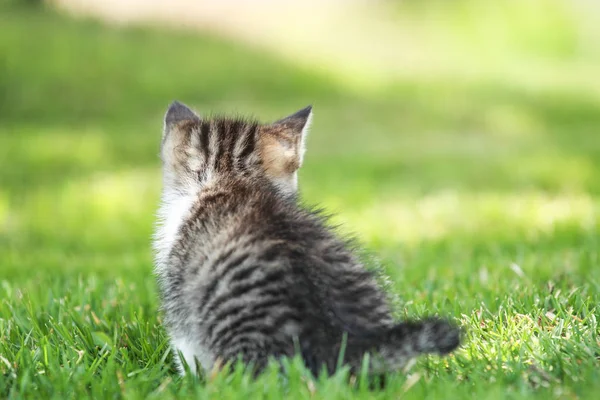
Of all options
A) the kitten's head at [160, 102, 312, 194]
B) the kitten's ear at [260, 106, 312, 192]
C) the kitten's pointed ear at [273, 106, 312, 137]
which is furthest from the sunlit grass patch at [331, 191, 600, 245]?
the kitten's head at [160, 102, 312, 194]

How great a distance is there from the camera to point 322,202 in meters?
10.1

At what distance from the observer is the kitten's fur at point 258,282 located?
304 cm

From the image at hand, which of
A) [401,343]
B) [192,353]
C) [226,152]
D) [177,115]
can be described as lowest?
[192,353]

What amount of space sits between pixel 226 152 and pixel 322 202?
6.38 meters

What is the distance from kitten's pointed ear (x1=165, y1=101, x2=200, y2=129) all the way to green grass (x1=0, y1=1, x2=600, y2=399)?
1157 millimetres

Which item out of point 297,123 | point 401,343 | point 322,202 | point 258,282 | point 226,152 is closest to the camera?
point 401,343

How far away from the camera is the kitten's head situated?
148 inches

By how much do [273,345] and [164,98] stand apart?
15.2 meters

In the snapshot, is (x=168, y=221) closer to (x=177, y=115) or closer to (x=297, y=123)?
(x=177, y=115)

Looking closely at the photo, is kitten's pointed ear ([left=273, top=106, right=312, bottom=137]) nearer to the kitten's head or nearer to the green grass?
the kitten's head

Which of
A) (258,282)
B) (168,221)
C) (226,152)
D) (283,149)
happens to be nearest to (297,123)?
(283,149)

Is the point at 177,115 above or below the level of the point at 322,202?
above

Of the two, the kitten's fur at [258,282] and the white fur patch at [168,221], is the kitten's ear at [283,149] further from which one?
the white fur patch at [168,221]

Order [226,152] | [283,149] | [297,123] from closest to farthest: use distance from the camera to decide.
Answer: [226,152], [283,149], [297,123]
